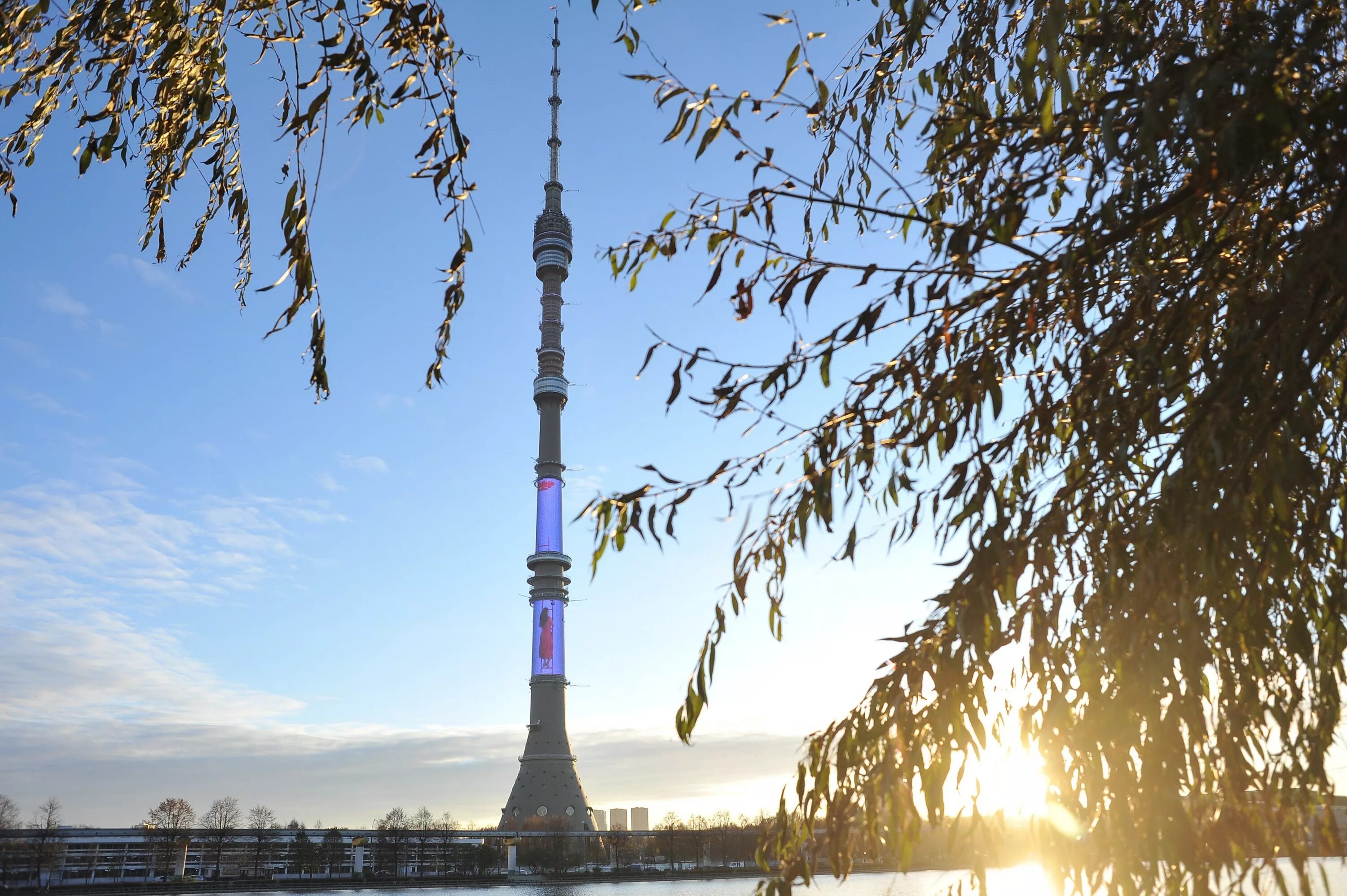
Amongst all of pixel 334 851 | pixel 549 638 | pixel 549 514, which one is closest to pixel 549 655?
pixel 549 638

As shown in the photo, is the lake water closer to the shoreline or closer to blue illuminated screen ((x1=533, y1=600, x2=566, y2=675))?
the shoreline

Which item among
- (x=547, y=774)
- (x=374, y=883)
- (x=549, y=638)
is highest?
(x=549, y=638)

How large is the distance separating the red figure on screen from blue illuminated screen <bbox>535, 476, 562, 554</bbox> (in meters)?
6.38

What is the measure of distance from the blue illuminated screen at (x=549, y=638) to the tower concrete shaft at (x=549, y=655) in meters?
0.07

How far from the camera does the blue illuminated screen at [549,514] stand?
105 m

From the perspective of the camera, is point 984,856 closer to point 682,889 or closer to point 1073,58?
point 1073,58

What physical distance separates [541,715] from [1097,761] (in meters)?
107

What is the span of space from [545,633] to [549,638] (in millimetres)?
589

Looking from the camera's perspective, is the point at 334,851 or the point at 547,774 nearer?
the point at 334,851

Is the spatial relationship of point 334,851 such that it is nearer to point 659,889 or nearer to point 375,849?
point 375,849

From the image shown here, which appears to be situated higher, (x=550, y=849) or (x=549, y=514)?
(x=549, y=514)

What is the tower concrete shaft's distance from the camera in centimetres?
10525

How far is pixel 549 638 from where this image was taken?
105 metres

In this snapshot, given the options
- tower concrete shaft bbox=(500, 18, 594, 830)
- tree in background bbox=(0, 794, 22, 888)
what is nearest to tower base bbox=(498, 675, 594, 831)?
tower concrete shaft bbox=(500, 18, 594, 830)
